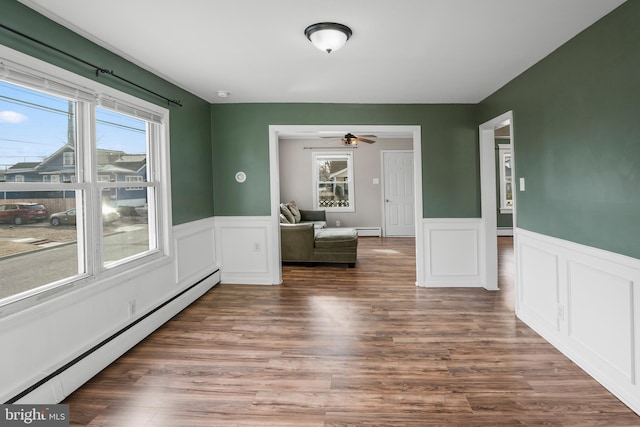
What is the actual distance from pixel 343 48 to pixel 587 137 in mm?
1832

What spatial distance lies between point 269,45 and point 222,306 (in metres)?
2.63

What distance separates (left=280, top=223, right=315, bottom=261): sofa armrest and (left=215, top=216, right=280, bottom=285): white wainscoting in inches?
37.6

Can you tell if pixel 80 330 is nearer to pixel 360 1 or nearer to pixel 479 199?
pixel 360 1

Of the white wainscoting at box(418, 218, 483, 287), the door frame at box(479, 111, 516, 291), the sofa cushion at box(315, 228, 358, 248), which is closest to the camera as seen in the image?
the door frame at box(479, 111, 516, 291)

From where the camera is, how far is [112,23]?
2352 millimetres

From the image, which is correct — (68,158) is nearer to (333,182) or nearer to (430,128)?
(430,128)

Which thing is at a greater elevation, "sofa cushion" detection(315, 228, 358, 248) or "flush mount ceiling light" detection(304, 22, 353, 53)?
"flush mount ceiling light" detection(304, 22, 353, 53)

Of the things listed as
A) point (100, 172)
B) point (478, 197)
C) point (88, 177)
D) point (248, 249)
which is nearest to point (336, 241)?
point (248, 249)

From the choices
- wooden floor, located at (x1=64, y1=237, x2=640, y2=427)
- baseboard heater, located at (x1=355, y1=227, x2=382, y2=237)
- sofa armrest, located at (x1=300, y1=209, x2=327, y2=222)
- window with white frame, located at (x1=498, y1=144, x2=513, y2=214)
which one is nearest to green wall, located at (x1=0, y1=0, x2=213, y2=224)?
wooden floor, located at (x1=64, y1=237, x2=640, y2=427)

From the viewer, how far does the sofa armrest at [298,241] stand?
225 inches

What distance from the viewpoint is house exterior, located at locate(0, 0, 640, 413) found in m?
2.12

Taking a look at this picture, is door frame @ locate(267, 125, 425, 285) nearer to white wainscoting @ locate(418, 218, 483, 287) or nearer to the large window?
white wainscoting @ locate(418, 218, 483, 287)

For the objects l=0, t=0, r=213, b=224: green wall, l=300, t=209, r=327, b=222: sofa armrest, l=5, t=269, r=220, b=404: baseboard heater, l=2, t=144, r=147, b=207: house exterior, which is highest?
l=0, t=0, r=213, b=224: green wall

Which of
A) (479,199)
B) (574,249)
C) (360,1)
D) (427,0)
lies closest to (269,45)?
(360,1)
